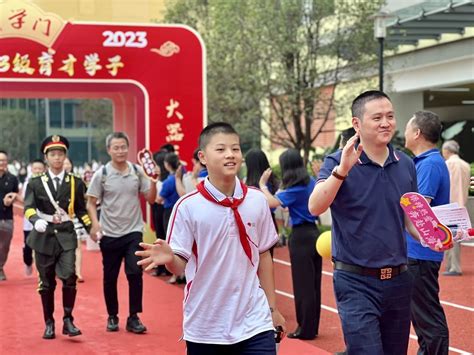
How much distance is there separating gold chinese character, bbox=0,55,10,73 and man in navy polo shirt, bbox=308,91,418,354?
11.5 meters

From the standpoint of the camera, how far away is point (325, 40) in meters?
20.6

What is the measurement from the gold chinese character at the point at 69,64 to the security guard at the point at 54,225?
715 centimetres

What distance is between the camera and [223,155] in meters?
4.39

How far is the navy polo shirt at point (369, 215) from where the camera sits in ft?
14.9

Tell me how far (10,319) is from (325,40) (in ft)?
42.1

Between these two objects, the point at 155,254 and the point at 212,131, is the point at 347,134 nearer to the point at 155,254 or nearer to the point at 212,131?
the point at 212,131

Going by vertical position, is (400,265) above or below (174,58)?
below

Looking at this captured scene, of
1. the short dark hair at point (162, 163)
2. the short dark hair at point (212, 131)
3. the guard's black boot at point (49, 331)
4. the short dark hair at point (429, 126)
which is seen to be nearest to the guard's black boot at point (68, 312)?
the guard's black boot at point (49, 331)

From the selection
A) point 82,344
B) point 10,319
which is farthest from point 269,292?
point 10,319

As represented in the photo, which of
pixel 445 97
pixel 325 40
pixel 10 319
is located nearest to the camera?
pixel 10 319

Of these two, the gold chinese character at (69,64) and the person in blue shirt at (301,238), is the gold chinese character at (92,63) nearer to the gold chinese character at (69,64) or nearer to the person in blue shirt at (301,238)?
the gold chinese character at (69,64)

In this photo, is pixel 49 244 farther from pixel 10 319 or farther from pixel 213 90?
pixel 213 90

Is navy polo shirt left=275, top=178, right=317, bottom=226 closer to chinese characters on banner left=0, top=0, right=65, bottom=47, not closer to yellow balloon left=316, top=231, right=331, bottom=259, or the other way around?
yellow balloon left=316, top=231, right=331, bottom=259

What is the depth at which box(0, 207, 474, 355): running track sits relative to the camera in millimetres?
7957
